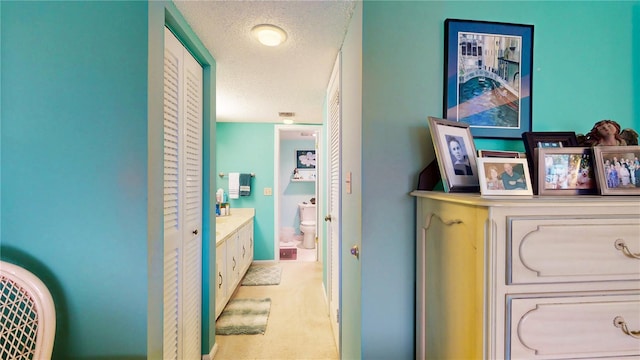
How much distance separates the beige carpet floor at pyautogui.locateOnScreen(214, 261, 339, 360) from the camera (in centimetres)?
194

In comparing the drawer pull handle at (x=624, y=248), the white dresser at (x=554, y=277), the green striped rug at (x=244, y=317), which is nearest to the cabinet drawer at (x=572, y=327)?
the white dresser at (x=554, y=277)

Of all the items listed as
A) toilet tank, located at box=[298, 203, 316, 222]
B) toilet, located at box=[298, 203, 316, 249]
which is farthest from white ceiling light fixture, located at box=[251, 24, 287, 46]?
toilet tank, located at box=[298, 203, 316, 222]

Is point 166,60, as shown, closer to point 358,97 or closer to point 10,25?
point 10,25

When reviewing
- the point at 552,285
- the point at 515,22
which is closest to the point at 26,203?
the point at 552,285

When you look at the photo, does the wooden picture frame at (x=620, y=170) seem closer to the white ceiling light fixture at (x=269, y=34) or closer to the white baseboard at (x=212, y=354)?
the white ceiling light fixture at (x=269, y=34)

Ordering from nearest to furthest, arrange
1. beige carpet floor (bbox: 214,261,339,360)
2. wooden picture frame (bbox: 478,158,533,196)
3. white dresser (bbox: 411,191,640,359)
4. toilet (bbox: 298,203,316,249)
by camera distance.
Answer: white dresser (bbox: 411,191,640,359), wooden picture frame (bbox: 478,158,533,196), beige carpet floor (bbox: 214,261,339,360), toilet (bbox: 298,203,316,249)

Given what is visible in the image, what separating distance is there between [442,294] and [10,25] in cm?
189

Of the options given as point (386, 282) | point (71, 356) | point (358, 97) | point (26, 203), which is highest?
point (358, 97)

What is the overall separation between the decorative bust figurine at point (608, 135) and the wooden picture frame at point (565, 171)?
175 millimetres

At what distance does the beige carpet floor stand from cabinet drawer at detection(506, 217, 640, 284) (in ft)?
5.52

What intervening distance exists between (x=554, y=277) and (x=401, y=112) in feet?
2.49

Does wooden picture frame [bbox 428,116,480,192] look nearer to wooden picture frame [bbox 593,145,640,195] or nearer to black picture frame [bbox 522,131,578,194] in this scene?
black picture frame [bbox 522,131,578,194]

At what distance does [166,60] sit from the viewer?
1.33 meters

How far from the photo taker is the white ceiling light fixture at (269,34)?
4.86 ft
